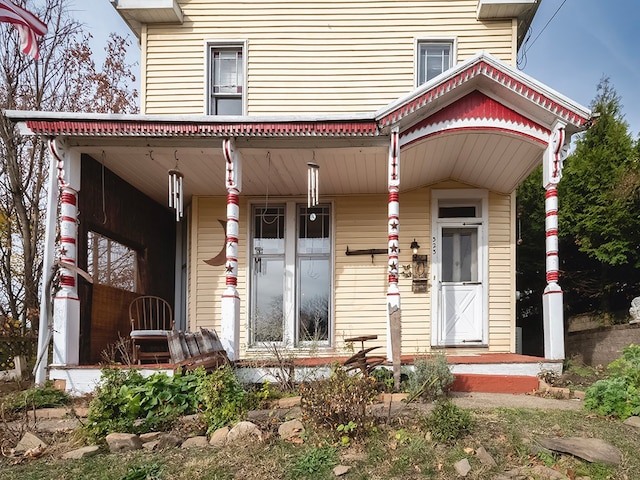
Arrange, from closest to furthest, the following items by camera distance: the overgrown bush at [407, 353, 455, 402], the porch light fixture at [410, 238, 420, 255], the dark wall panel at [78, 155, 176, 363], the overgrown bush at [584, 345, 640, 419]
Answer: the overgrown bush at [584, 345, 640, 419] < the overgrown bush at [407, 353, 455, 402] < the dark wall panel at [78, 155, 176, 363] < the porch light fixture at [410, 238, 420, 255]

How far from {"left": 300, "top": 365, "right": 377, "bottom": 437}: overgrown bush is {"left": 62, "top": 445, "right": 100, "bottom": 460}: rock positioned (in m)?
2.02

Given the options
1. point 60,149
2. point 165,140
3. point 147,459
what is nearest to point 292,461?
point 147,459

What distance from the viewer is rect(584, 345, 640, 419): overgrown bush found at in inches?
223

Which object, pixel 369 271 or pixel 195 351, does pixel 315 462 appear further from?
pixel 369 271

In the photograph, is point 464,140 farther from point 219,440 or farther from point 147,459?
point 147,459

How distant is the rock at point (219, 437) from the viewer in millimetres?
5230

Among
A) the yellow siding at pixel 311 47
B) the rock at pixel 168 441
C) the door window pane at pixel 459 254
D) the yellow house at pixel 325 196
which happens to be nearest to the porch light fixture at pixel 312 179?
the yellow house at pixel 325 196

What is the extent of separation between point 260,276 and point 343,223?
1732mm

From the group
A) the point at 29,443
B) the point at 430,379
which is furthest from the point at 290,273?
the point at 29,443

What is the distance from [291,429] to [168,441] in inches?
47.2

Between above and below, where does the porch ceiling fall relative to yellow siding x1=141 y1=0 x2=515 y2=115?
below

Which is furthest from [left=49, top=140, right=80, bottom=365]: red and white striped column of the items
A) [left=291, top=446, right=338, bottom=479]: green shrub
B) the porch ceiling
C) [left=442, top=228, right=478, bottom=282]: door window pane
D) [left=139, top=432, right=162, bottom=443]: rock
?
[left=442, top=228, right=478, bottom=282]: door window pane

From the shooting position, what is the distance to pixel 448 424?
509cm

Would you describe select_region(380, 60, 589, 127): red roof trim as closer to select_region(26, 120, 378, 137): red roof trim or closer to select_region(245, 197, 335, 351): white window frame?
select_region(26, 120, 378, 137): red roof trim
